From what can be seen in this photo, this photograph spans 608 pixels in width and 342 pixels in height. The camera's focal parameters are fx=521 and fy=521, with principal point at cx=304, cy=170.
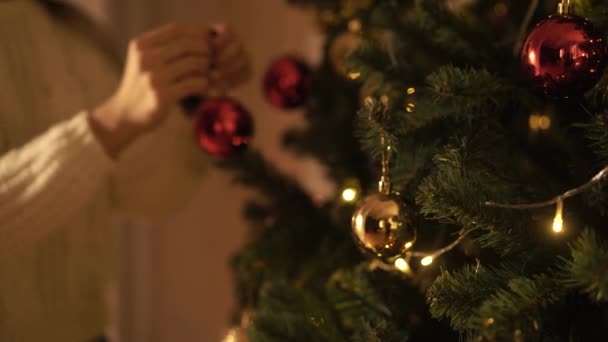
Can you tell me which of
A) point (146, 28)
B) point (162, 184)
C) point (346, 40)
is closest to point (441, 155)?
point (346, 40)

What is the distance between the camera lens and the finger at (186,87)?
611 millimetres

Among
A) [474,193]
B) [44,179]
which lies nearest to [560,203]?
[474,193]

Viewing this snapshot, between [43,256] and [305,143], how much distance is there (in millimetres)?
440

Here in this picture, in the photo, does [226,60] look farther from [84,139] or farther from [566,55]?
[566,55]

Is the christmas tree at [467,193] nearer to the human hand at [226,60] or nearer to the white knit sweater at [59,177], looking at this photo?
the human hand at [226,60]

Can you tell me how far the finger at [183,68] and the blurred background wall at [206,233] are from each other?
0.66 m

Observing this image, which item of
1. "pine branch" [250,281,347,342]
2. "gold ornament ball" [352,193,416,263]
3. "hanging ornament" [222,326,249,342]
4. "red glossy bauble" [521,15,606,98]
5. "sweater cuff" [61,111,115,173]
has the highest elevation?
"sweater cuff" [61,111,115,173]

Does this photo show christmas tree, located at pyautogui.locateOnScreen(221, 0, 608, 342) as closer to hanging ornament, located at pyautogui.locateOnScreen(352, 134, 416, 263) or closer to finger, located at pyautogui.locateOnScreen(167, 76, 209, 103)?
hanging ornament, located at pyautogui.locateOnScreen(352, 134, 416, 263)

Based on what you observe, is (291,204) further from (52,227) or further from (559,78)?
(559,78)

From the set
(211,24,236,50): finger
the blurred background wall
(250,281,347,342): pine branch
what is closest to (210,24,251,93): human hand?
(211,24,236,50): finger

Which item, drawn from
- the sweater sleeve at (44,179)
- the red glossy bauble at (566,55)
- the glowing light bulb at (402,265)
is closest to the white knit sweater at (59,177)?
the sweater sleeve at (44,179)

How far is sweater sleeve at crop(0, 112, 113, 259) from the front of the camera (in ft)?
1.82

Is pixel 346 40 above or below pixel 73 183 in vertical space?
above

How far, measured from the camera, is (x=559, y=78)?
38 centimetres
